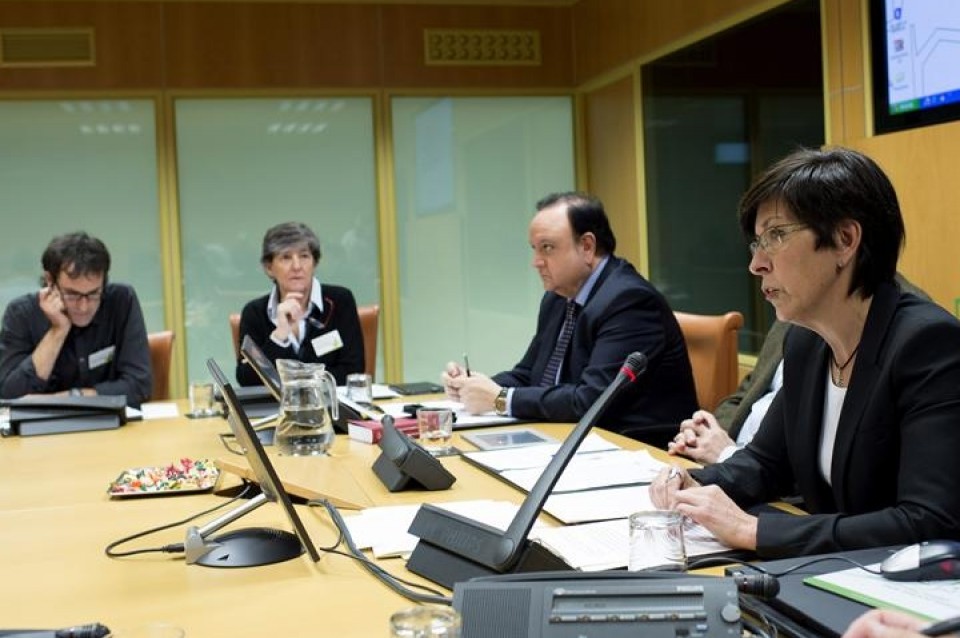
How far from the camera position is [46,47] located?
5.69 meters

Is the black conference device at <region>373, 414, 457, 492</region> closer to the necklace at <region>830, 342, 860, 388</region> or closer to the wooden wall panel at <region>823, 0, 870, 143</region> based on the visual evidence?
the necklace at <region>830, 342, 860, 388</region>

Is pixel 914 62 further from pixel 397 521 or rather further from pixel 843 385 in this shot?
pixel 397 521

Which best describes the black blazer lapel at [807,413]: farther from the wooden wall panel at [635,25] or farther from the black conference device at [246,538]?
the wooden wall panel at [635,25]

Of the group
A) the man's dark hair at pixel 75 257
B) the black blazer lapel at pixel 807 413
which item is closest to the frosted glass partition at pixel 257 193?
the man's dark hair at pixel 75 257

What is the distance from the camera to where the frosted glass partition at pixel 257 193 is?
5922 millimetres

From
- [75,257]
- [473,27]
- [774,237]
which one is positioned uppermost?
[473,27]

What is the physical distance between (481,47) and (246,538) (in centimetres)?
498

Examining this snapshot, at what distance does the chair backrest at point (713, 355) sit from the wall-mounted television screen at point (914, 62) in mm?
950

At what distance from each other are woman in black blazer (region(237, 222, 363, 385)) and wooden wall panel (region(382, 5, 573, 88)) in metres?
2.30

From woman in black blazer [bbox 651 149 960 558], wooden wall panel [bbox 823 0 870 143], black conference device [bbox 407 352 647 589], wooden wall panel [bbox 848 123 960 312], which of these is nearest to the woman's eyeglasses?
woman in black blazer [bbox 651 149 960 558]

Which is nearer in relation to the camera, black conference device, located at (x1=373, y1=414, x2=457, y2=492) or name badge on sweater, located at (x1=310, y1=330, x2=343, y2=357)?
black conference device, located at (x1=373, y1=414, x2=457, y2=492)

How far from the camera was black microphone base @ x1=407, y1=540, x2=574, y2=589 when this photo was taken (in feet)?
4.56

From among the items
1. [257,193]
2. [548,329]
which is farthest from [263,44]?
[548,329]

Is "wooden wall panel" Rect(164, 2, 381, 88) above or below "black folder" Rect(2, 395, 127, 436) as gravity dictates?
above
